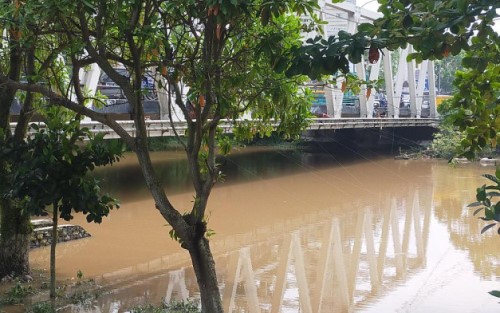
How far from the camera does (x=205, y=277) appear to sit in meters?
5.92

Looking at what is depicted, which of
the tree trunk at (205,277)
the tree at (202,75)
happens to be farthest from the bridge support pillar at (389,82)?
the tree trunk at (205,277)

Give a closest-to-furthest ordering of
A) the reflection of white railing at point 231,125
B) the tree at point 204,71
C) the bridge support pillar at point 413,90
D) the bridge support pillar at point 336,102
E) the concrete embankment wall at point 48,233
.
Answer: the tree at point 204,71 → the concrete embankment wall at point 48,233 → the reflection of white railing at point 231,125 → the bridge support pillar at point 336,102 → the bridge support pillar at point 413,90

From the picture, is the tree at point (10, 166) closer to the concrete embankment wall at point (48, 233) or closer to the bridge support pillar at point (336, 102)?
the concrete embankment wall at point (48, 233)

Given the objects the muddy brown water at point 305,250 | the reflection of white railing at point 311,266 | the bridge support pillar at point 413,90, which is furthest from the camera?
the bridge support pillar at point 413,90

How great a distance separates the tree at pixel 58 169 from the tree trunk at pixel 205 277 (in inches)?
55.7

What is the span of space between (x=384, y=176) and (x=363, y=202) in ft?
21.0

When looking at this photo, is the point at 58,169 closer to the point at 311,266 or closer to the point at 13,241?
the point at 13,241

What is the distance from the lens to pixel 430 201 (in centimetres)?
1767

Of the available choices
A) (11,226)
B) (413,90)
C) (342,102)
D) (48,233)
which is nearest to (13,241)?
(11,226)

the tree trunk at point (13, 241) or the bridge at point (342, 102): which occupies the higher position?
the bridge at point (342, 102)

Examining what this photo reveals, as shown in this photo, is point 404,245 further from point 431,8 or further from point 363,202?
point 431,8

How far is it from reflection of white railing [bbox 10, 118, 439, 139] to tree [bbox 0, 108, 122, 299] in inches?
28.3

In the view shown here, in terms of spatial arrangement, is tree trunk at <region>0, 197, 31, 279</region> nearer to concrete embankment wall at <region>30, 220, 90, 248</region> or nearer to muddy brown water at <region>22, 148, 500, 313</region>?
muddy brown water at <region>22, 148, 500, 313</region>

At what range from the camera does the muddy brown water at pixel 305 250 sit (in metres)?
8.41
